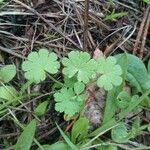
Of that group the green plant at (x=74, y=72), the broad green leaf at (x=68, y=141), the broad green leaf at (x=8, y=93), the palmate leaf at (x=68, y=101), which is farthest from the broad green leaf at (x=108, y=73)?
the broad green leaf at (x=8, y=93)

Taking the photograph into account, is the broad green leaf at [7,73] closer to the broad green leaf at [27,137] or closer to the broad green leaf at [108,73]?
the broad green leaf at [27,137]

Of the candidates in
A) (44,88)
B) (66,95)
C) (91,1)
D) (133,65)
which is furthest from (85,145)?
(91,1)

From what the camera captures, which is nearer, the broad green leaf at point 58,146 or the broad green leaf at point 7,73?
the broad green leaf at point 58,146

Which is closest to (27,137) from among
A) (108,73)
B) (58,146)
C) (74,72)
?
(58,146)

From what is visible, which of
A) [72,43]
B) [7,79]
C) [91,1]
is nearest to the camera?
[7,79]

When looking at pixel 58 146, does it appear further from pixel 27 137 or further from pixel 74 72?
pixel 74 72

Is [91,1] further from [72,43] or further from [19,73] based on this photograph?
[19,73]
